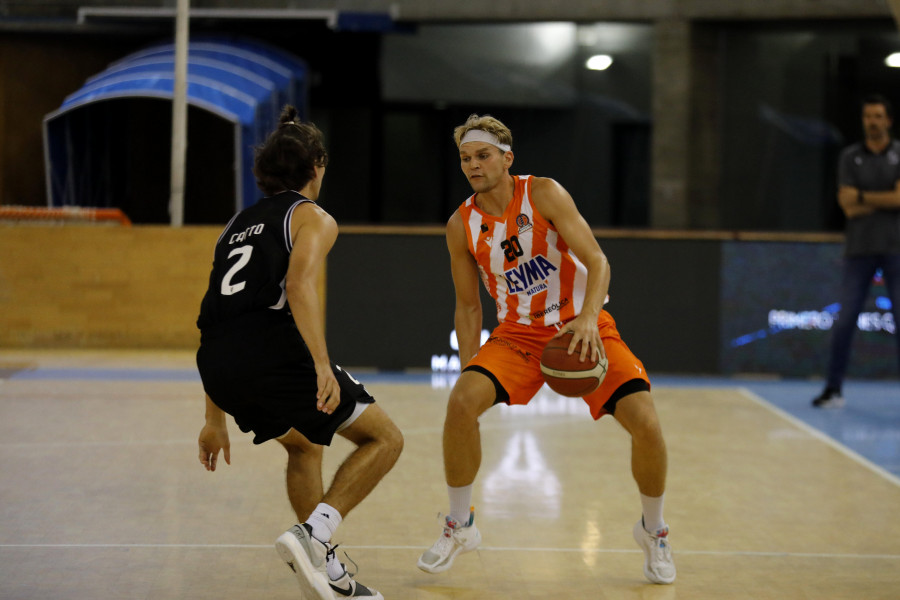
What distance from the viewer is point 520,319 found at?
5.25 meters

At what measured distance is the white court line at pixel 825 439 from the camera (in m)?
7.07

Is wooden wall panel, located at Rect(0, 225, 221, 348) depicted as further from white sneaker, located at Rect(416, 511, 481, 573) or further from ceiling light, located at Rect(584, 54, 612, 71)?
ceiling light, located at Rect(584, 54, 612, 71)

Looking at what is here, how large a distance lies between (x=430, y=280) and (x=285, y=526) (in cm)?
569

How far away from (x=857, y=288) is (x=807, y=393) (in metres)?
1.46

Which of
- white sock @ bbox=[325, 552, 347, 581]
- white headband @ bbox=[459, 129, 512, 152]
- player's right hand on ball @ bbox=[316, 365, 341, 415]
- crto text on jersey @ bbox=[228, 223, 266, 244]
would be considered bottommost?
white sock @ bbox=[325, 552, 347, 581]

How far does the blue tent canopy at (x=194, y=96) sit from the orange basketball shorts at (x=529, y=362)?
10834 mm

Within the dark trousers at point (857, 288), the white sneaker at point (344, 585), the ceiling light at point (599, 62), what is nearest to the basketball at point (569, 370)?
the white sneaker at point (344, 585)

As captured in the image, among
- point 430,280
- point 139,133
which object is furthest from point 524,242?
point 139,133

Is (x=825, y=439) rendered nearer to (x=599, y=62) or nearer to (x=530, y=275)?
(x=530, y=275)

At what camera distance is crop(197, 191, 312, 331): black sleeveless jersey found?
4332 mm

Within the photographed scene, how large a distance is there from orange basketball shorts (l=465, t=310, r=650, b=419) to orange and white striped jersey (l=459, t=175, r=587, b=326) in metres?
0.07

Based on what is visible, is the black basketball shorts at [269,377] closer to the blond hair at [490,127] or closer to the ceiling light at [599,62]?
the blond hair at [490,127]

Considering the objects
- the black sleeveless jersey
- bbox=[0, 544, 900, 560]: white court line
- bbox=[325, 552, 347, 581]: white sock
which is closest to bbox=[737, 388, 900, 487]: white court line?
bbox=[0, 544, 900, 560]: white court line

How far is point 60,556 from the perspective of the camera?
5059 millimetres
